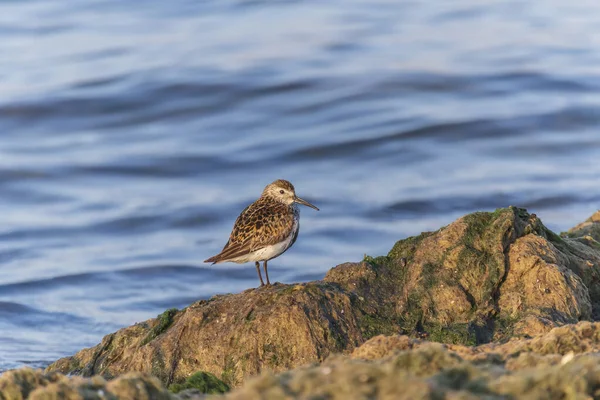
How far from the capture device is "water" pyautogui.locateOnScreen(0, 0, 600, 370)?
1242cm

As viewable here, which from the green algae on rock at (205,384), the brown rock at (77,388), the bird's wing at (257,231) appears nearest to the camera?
the brown rock at (77,388)

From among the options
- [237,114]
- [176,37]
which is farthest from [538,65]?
[176,37]

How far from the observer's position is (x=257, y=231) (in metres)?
7.75

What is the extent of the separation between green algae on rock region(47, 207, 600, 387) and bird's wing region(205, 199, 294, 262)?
51.2 inches

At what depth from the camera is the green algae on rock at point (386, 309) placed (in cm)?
586

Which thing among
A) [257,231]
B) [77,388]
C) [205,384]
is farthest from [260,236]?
[77,388]

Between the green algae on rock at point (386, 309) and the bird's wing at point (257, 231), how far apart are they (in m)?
1.30

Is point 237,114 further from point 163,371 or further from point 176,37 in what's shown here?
point 163,371

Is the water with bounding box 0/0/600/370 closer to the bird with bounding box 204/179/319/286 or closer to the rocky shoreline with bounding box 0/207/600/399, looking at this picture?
the bird with bounding box 204/179/319/286

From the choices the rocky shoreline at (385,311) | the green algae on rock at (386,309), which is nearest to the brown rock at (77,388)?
the rocky shoreline at (385,311)

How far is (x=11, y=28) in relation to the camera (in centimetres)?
2345

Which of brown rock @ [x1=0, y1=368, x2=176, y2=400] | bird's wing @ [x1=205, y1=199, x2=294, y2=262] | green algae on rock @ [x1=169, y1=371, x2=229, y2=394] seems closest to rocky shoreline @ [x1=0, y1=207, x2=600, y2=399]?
green algae on rock @ [x1=169, y1=371, x2=229, y2=394]

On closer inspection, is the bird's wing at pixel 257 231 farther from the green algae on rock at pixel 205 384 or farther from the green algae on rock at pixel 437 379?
the green algae on rock at pixel 437 379

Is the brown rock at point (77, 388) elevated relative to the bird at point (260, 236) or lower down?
elevated
